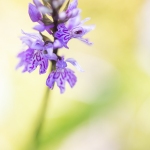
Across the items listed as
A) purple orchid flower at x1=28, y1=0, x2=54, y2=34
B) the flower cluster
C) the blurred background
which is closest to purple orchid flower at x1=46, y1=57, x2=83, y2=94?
the flower cluster

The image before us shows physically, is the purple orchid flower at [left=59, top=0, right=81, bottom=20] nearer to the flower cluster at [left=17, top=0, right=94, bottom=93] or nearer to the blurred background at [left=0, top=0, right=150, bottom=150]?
the flower cluster at [left=17, top=0, right=94, bottom=93]

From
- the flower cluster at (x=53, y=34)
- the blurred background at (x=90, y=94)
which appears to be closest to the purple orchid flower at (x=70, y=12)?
the flower cluster at (x=53, y=34)

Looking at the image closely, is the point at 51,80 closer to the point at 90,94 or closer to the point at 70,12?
the point at 70,12

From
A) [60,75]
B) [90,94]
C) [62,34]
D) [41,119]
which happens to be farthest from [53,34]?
[90,94]

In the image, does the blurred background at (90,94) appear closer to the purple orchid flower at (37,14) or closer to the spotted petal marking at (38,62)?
the spotted petal marking at (38,62)

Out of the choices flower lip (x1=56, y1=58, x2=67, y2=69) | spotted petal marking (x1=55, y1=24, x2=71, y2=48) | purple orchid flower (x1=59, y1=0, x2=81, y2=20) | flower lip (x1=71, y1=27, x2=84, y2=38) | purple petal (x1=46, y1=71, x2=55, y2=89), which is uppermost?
purple orchid flower (x1=59, y1=0, x2=81, y2=20)

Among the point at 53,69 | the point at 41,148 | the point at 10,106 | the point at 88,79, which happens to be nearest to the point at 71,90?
the point at 88,79

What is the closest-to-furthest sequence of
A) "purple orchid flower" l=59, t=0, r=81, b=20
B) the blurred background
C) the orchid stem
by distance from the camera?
"purple orchid flower" l=59, t=0, r=81, b=20 → the orchid stem → the blurred background
